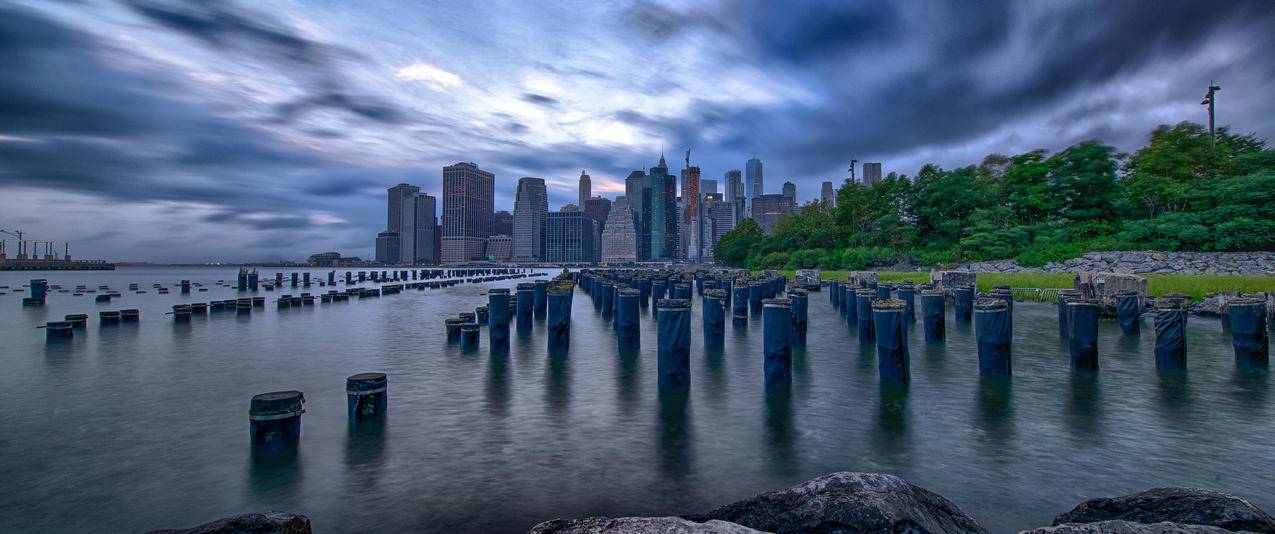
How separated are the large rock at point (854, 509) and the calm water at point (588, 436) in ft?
6.29

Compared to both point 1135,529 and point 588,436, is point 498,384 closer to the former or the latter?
point 588,436

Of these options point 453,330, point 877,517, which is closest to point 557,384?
point 453,330

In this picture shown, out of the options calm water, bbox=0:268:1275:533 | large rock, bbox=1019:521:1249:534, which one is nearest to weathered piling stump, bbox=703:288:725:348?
calm water, bbox=0:268:1275:533

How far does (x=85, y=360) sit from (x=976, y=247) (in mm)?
59585

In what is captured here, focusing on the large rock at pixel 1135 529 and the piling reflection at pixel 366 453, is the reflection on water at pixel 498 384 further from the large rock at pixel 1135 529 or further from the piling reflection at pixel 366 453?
the large rock at pixel 1135 529

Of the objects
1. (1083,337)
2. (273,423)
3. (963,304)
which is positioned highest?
(963,304)

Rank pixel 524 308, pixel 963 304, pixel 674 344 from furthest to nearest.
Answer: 1. pixel 963 304
2. pixel 524 308
3. pixel 674 344

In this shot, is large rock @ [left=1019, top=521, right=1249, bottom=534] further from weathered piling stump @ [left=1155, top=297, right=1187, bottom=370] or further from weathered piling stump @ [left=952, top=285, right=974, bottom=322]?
weathered piling stump @ [left=952, top=285, right=974, bottom=322]

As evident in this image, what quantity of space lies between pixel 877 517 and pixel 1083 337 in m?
13.0

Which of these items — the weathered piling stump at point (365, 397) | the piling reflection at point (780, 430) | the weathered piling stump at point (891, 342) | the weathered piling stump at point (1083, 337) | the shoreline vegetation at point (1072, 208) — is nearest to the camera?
the piling reflection at point (780, 430)

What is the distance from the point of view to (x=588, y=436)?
8992mm

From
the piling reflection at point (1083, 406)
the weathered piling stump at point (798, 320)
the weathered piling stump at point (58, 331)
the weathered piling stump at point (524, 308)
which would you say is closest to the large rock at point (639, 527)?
the piling reflection at point (1083, 406)

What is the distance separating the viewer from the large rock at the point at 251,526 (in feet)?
11.8

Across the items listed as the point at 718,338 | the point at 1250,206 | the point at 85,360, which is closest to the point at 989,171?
the point at 1250,206
